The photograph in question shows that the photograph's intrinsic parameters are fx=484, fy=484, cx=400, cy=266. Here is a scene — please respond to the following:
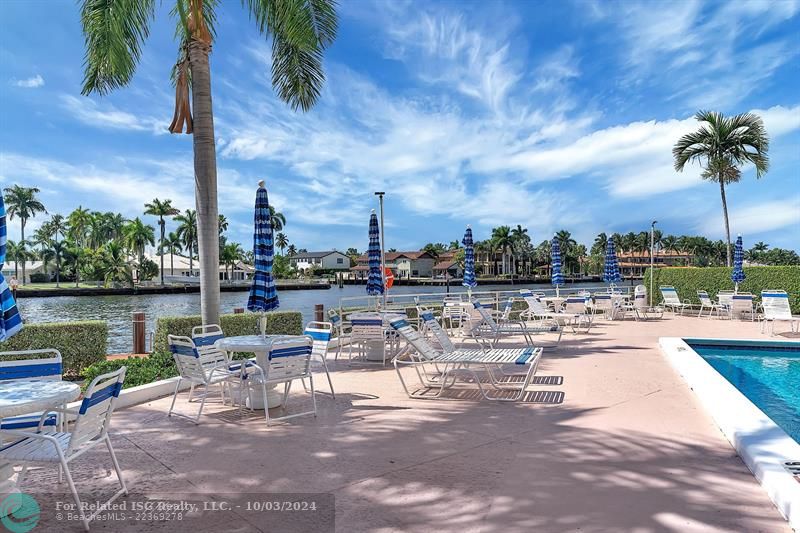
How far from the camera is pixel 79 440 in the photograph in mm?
2850

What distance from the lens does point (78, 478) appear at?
11.4ft

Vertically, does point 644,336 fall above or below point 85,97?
below

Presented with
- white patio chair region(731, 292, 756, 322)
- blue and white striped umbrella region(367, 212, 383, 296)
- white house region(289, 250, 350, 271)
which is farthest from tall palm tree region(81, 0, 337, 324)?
white house region(289, 250, 350, 271)

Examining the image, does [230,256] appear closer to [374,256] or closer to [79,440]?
[374,256]

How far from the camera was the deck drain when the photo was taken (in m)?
3.12

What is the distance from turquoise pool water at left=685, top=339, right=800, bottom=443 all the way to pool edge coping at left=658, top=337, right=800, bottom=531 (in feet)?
2.53

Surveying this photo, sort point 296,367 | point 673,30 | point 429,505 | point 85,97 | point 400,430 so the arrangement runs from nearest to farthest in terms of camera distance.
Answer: point 429,505 → point 400,430 → point 296,367 → point 85,97 → point 673,30

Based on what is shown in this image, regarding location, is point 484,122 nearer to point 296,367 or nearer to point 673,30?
point 673,30

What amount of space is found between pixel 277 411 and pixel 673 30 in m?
11.4

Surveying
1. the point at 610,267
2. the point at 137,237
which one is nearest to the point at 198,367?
the point at 610,267

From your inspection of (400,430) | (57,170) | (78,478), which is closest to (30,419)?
(78,478)

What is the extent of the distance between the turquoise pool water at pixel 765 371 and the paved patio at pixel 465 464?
1.20m

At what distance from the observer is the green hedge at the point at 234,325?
8.66m

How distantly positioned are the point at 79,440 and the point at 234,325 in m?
6.91
